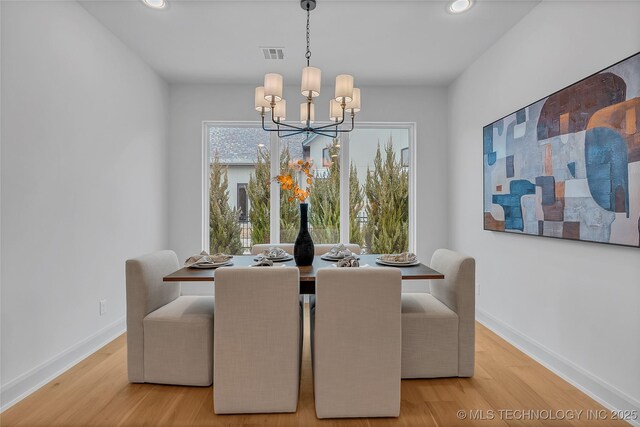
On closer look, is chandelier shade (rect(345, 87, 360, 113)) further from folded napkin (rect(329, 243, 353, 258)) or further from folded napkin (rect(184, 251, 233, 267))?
folded napkin (rect(184, 251, 233, 267))

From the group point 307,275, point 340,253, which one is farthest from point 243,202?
point 307,275

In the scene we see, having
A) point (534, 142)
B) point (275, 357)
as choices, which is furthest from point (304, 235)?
point (534, 142)

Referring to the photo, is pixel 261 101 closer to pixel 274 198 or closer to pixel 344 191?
pixel 274 198

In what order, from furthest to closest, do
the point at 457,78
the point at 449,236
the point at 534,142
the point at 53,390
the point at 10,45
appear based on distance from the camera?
the point at 449,236, the point at 457,78, the point at 534,142, the point at 53,390, the point at 10,45

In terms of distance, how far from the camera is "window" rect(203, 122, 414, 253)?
169 inches

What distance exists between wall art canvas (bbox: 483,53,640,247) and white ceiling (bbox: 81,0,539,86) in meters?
0.83

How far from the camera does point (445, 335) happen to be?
2.24 meters

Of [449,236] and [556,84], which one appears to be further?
[449,236]

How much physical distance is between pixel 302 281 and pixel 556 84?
85.3 inches

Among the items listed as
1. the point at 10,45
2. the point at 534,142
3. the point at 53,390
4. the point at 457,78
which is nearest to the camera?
the point at 10,45

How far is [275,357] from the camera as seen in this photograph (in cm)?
184

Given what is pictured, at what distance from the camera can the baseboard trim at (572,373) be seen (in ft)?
6.28

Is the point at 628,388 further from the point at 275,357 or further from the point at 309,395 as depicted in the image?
the point at 275,357

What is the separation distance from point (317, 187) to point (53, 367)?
297cm
